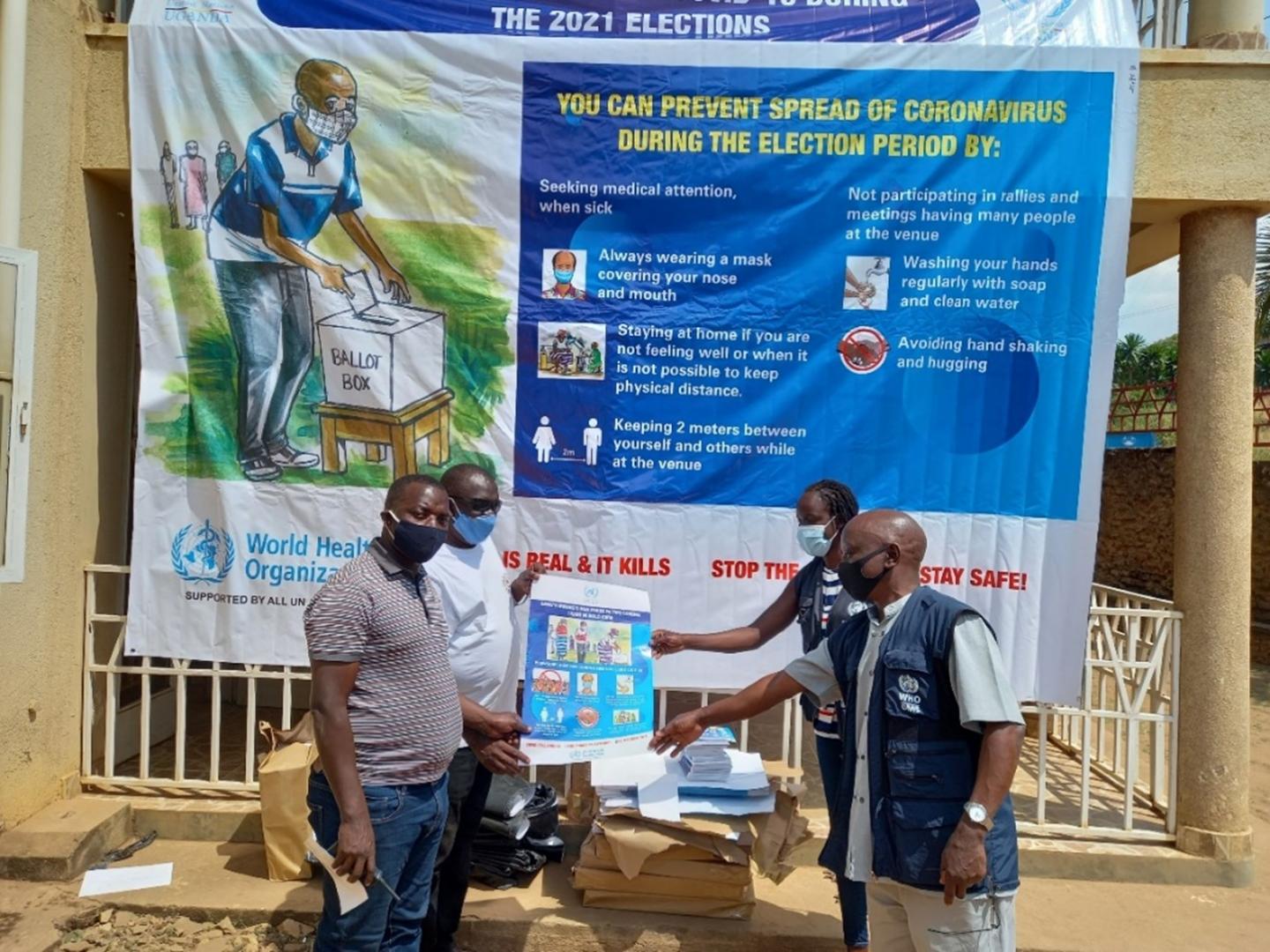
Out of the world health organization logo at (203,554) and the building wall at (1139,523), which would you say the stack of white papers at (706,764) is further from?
the building wall at (1139,523)

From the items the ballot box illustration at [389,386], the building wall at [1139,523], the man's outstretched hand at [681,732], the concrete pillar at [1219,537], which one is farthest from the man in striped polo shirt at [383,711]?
the building wall at [1139,523]

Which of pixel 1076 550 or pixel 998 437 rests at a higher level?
pixel 998 437

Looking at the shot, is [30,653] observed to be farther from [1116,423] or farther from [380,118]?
[1116,423]

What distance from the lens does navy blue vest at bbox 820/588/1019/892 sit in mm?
2404

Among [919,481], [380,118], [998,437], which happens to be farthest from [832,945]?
[380,118]

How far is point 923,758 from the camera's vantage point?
95.0 inches

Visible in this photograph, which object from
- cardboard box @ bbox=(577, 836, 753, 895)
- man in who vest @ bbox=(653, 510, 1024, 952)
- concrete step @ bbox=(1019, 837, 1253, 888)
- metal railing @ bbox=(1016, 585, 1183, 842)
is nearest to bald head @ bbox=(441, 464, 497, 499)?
man in who vest @ bbox=(653, 510, 1024, 952)

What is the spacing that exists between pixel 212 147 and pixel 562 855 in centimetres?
372

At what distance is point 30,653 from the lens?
14.1 ft

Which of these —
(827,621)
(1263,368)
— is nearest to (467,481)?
(827,621)

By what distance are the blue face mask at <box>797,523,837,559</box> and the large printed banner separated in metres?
0.72

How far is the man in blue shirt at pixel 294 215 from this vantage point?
172 inches

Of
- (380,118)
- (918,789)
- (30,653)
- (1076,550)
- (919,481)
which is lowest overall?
(30,653)

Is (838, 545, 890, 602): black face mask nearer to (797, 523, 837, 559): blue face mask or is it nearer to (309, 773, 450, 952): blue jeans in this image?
(797, 523, 837, 559): blue face mask
